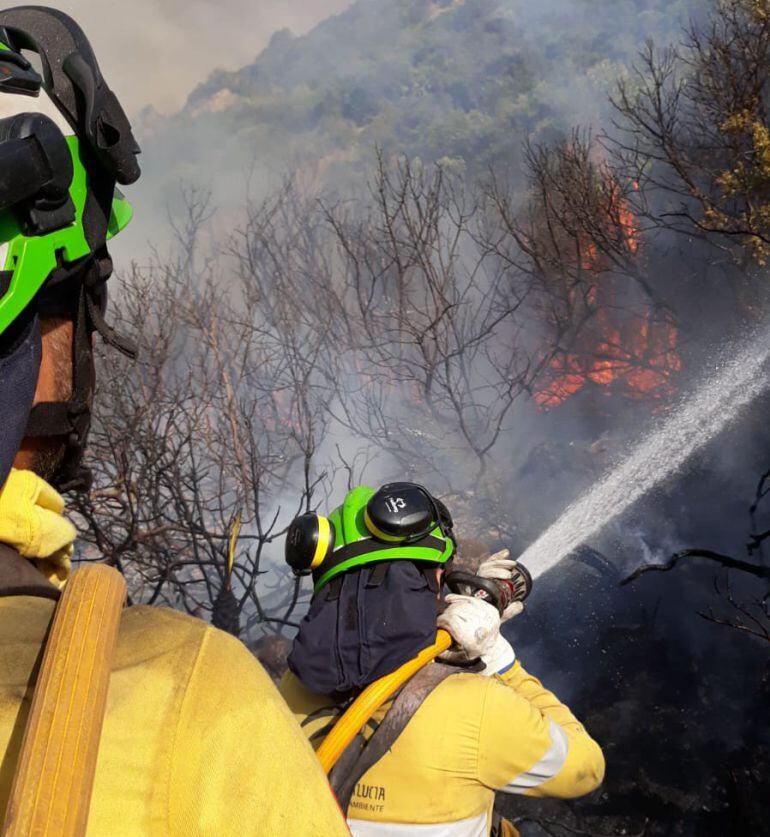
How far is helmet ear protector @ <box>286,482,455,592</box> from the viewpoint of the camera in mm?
2291

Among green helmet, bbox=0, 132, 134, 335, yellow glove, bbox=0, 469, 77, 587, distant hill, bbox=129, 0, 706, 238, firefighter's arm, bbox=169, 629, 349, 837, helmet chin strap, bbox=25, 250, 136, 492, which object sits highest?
green helmet, bbox=0, 132, 134, 335

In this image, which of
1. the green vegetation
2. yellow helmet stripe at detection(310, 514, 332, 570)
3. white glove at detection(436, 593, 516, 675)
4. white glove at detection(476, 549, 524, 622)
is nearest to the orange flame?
the green vegetation

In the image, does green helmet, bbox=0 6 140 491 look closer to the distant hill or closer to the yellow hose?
the yellow hose

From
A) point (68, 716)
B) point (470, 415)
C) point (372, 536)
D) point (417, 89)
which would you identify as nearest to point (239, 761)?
point (68, 716)

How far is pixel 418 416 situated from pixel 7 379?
11.1 metres

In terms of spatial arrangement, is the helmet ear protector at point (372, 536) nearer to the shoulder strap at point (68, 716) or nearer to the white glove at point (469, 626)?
the white glove at point (469, 626)

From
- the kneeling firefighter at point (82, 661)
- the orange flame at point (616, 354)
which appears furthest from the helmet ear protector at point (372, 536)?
the orange flame at point (616, 354)

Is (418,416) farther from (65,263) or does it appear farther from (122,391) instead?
(65,263)

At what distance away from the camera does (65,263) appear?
49.0 inches

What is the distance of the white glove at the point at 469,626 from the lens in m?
2.33

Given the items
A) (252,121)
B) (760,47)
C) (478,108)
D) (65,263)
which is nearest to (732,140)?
(760,47)

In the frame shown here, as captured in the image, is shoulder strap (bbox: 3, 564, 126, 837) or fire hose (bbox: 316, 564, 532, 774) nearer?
shoulder strap (bbox: 3, 564, 126, 837)

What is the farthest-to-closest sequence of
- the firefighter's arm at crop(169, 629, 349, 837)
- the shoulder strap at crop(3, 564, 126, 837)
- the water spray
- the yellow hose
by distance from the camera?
the water spray
the yellow hose
the firefighter's arm at crop(169, 629, 349, 837)
the shoulder strap at crop(3, 564, 126, 837)

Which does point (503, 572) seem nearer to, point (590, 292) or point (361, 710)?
point (361, 710)
